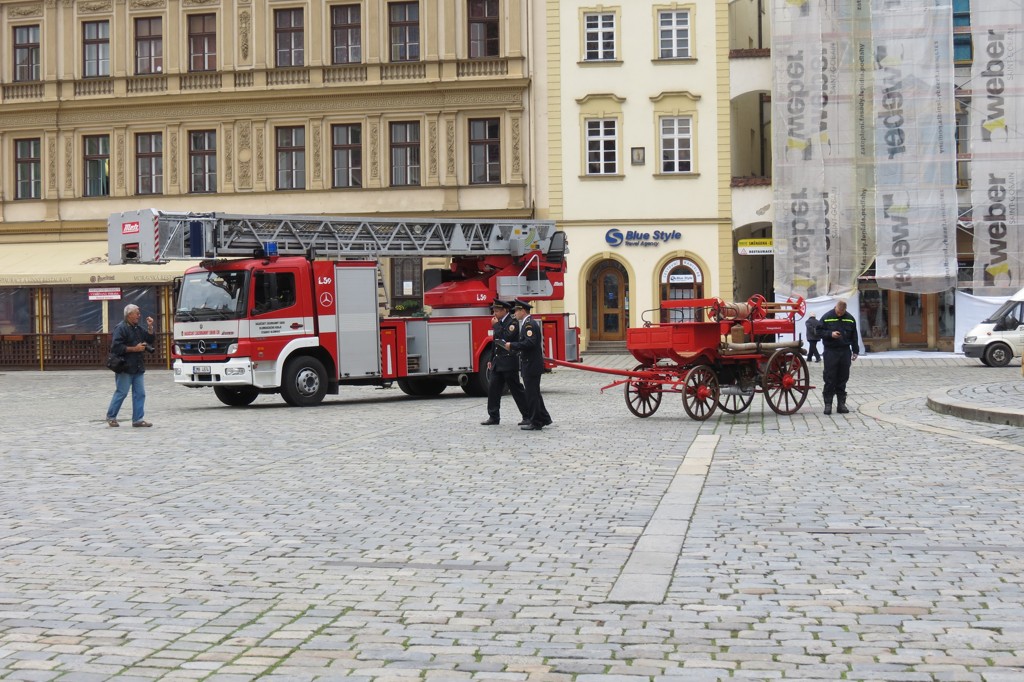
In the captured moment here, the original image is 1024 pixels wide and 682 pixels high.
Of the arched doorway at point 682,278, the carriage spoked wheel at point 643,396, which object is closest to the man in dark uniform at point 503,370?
the carriage spoked wheel at point 643,396

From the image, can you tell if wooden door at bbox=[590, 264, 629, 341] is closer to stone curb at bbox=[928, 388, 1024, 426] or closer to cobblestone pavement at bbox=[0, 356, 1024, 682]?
stone curb at bbox=[928, 388, 1024, 426]

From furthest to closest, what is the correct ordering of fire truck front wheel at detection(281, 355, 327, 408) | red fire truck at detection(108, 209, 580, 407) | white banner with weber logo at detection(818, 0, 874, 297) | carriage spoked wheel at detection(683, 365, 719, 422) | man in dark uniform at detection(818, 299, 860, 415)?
white banner with weber logo at detection(818, 0, 874, 297)
fire truck front wheel at detection(281, 355, 327, 408)
red fire truck at detection(108, 209, 580, 407)
man in dark uniform at detection(818, 299, 860, 415)
carriage spoked wheel at detection(683, 365, 719, 422)

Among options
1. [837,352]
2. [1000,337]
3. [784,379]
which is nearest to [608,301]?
[1000,337]

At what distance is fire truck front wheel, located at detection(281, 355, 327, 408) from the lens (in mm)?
24203

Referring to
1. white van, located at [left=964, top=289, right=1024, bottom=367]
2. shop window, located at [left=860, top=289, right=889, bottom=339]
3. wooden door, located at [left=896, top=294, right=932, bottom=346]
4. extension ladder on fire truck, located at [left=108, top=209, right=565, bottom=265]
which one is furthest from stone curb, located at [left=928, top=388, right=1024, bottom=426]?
wooden door, located at [left=896, top=294, right=932, bottom=346]

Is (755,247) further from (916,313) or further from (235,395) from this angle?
(235,395)

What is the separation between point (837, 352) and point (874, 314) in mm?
23257

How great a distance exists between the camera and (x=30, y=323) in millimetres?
42906

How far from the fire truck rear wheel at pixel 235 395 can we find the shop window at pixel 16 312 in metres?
19.8

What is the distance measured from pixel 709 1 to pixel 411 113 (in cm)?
980

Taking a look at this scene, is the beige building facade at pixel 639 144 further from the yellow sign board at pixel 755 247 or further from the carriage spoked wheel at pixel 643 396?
the carriage spoked wheel at pixel 643 396

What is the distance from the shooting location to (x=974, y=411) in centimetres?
1848

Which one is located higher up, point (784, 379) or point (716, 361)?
point (716, 361)

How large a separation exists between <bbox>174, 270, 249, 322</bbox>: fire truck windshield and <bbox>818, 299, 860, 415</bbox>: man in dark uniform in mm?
9678
